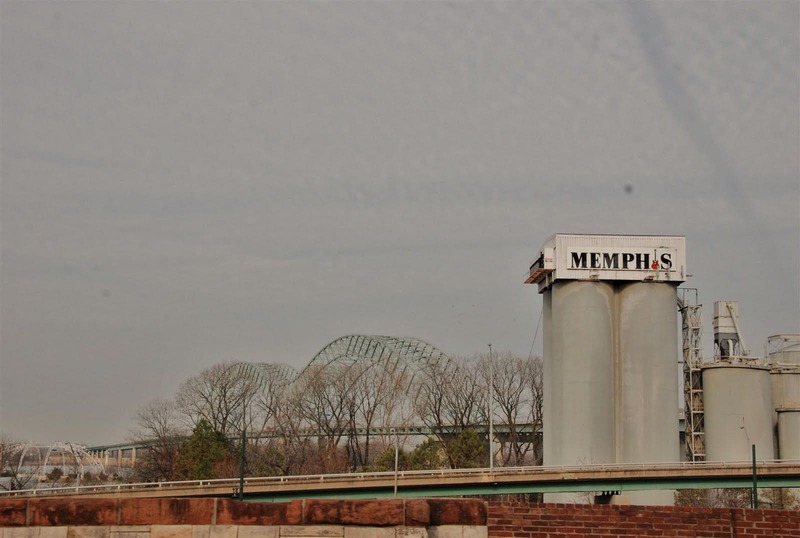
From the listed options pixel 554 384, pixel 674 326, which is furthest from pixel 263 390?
pixel 674 326

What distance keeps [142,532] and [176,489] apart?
60.0 m

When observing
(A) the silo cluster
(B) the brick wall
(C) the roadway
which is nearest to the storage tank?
(A) the silo cluster

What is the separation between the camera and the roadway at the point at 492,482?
66.9 meters

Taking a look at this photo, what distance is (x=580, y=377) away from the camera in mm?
85188

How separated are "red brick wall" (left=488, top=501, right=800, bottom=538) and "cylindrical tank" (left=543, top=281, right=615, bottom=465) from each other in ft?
241

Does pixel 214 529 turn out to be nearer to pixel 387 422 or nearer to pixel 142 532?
pixel 142 532

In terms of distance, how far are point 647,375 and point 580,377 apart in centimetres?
651

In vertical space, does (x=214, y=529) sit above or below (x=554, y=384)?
below

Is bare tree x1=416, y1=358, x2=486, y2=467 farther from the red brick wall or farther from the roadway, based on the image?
the red brick wall

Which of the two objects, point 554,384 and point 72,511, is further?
point 554,384

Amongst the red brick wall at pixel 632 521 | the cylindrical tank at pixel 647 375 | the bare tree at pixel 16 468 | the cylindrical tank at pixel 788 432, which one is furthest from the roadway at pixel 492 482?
the red brick wall at pixel 632 521

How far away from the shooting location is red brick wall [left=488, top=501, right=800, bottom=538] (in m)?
11.3

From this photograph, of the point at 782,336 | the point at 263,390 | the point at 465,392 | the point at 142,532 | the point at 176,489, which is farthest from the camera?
the point at 263,390

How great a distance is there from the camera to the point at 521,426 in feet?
376
